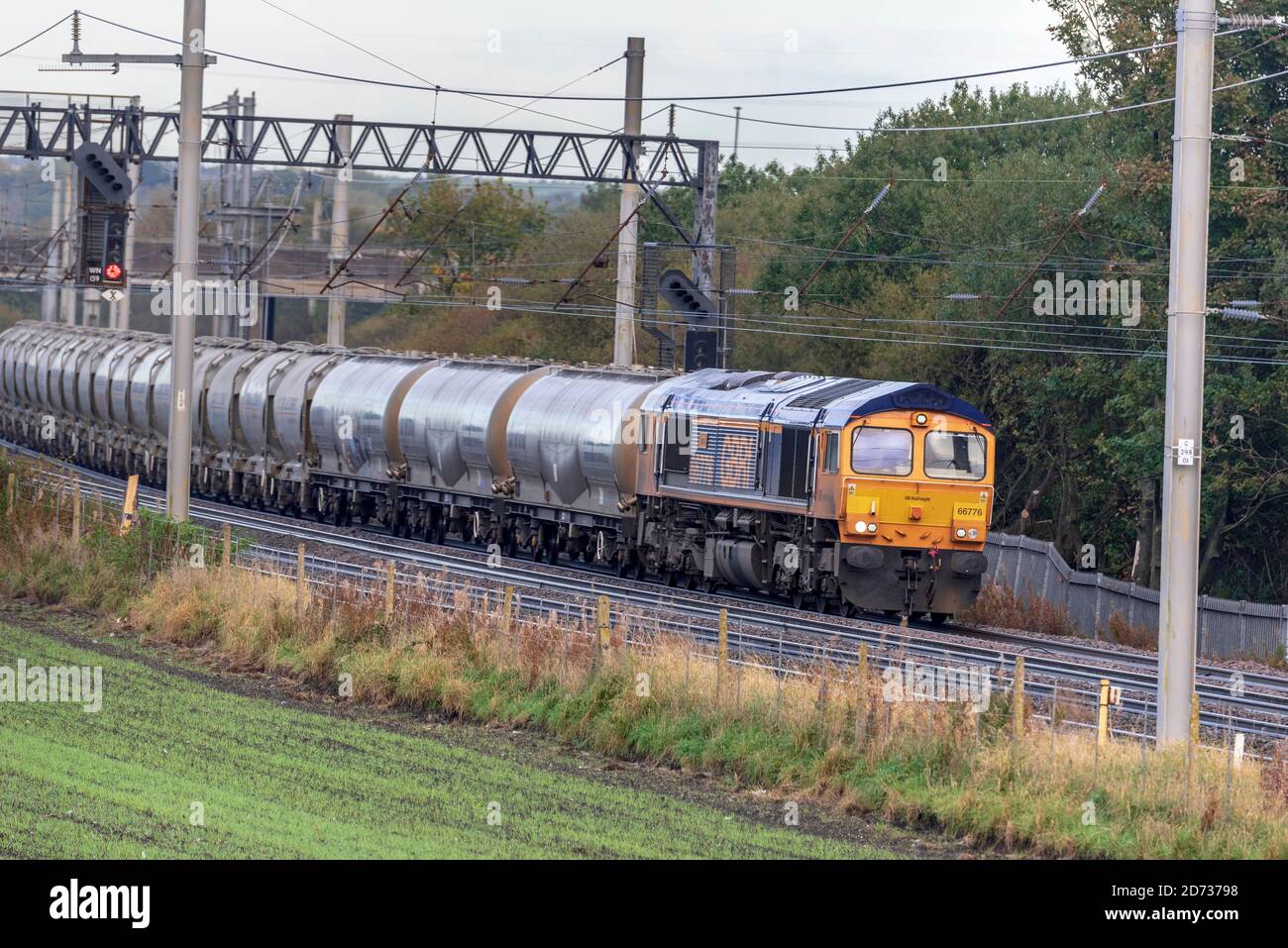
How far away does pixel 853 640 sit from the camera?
23625 millimetres

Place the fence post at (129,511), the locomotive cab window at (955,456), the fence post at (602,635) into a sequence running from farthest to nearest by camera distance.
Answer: the fence post at (129,511) → the locomotive cab window at (955,456) → the fence post at (602,635)

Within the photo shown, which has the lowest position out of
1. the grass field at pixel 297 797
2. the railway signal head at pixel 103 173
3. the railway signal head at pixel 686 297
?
the grass field at pixel 297 797

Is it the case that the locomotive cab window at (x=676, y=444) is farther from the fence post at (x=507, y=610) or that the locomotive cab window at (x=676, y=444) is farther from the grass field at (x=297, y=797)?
the grass field at (x=297, y=797)

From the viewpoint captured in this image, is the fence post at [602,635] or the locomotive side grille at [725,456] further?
the locomotive side grille at [725,456]

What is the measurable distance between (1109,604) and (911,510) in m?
7.42

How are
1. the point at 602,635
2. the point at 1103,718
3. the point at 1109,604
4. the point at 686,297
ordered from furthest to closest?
the point at 686,297, the point at 1109,604, the point at 602,635, the point at 1103,718

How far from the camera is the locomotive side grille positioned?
2883 centimetres

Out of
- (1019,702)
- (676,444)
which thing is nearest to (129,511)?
(676,444)

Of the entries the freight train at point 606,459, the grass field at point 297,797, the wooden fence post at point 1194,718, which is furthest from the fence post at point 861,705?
the freight train at point 606,459

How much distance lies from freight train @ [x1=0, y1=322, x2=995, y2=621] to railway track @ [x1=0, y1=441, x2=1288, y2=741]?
28.9 inches

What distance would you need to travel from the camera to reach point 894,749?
16.1 meters

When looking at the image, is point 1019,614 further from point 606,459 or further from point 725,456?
point 606,459

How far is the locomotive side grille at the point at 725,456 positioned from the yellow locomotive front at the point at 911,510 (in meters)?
2.05

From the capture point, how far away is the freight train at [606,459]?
27125mm
